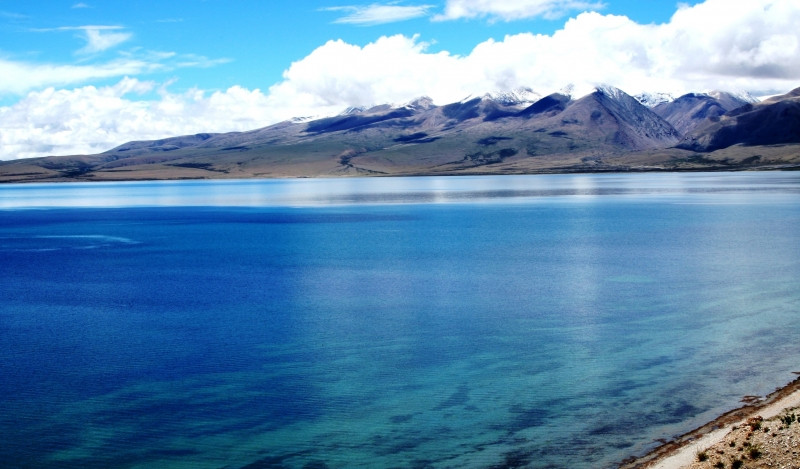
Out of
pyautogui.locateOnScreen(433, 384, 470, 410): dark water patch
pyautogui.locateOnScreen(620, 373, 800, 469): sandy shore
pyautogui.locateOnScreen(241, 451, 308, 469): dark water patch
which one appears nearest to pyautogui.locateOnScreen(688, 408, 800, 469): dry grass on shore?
pyautogui.locateOnScreen(620, 373, 800, 469): sandy shore

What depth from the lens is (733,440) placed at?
19484 millimetres

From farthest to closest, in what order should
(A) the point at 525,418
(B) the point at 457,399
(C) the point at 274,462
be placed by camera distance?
(B) the point at 457,399 → (A) the point at 525,418 → (C) the point at 274,462

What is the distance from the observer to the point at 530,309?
40.2m

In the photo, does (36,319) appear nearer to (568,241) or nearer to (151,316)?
(151,316)

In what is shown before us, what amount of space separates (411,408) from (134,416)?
8922 millimetres

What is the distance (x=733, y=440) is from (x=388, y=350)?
15802 mm

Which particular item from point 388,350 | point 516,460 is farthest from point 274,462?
point 388,350

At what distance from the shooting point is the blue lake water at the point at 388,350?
22469mm

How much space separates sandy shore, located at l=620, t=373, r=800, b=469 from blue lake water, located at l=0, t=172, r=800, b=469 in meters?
0.73

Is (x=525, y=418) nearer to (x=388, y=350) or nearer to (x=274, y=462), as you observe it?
(x=274, y=462)

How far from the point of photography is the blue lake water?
73.7 ft

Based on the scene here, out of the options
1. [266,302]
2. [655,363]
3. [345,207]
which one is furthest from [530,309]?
[345,207]

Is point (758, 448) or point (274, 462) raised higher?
point (758, 448)

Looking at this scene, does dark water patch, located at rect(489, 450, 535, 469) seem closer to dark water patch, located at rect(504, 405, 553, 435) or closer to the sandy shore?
dark water patch, located at rect(504, 405, 553, 435)
